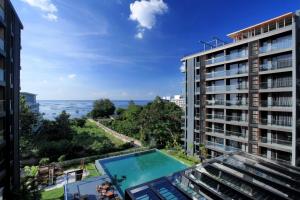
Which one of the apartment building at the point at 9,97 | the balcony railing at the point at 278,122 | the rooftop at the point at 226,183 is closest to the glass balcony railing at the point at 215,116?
the balcony railing at the point at 278,122

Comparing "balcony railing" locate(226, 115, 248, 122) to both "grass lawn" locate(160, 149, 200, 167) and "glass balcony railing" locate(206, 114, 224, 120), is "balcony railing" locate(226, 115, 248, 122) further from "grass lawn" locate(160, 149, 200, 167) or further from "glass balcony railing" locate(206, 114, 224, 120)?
"grass lawn" locate(160, 149, 200, 167)

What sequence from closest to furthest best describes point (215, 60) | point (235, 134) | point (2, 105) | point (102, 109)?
point (2, 105), point (235, 134), point (215, 60), point (102, 109)

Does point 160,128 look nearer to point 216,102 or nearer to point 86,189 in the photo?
point 216,102

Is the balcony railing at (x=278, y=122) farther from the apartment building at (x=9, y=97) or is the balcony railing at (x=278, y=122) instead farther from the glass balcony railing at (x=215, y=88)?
the apartment building at (x=9, y=97)

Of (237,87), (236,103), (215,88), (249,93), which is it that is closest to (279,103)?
(249,93)

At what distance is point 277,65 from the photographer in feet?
63.4

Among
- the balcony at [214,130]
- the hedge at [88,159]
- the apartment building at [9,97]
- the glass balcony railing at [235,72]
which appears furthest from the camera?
the balcony at [214,130]

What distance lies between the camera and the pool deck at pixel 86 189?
16297mm

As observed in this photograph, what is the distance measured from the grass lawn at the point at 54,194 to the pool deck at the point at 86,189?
65 cm

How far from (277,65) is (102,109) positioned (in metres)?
62.3

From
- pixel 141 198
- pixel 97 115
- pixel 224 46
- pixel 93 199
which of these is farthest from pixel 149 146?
pixel 97 115

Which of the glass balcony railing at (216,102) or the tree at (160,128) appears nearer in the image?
the glass balcony railing at (216,102)

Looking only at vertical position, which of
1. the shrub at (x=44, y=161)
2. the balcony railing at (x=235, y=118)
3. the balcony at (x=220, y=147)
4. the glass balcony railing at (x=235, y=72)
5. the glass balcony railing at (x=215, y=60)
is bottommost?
the shrub at (x=44, y=161)

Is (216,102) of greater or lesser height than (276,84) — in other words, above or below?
below
